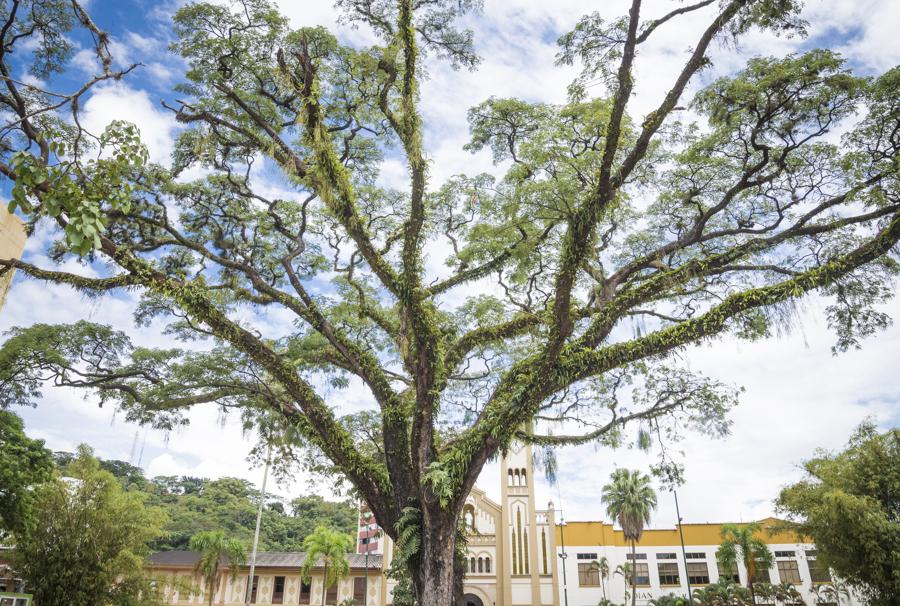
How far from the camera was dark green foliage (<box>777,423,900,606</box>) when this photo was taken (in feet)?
49.1

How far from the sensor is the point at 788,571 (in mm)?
28453

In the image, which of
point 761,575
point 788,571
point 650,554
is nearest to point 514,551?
point 650,554

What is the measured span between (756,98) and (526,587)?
22.1 meters

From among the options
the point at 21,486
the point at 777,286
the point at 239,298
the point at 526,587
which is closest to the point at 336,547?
the point at 526,587

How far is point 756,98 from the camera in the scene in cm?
796

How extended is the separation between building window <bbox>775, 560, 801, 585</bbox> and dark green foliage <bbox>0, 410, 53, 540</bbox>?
1267 inches

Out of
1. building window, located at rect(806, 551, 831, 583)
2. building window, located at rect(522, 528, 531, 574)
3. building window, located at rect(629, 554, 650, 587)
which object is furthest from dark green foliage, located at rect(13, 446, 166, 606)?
building window, located at rect(806, 551, 831, 583)

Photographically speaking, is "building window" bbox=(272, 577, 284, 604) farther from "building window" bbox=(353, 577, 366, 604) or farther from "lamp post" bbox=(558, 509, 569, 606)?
"lamp post" bbox=(558, 509, 569, 606)

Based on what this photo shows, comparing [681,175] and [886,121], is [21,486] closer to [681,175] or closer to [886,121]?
[681,175]

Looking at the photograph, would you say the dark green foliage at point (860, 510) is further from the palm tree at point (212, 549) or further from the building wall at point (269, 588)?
the palm tree at point (212, 549)

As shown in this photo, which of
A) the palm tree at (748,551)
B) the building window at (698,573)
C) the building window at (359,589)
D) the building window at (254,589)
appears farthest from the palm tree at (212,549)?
the palm tree at (748,551)

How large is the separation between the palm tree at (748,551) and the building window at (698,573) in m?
1.63

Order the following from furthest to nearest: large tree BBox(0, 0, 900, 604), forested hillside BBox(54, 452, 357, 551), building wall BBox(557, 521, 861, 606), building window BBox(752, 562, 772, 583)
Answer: forested hillside BBox(54, 452, 357, 551)
building wall BBox(557, 521, 861, 606)
building window BBox(752, 562, 772, 583)
large tree BBox(0, 0, 900, 604)

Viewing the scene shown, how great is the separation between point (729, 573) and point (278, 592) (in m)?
22.5
